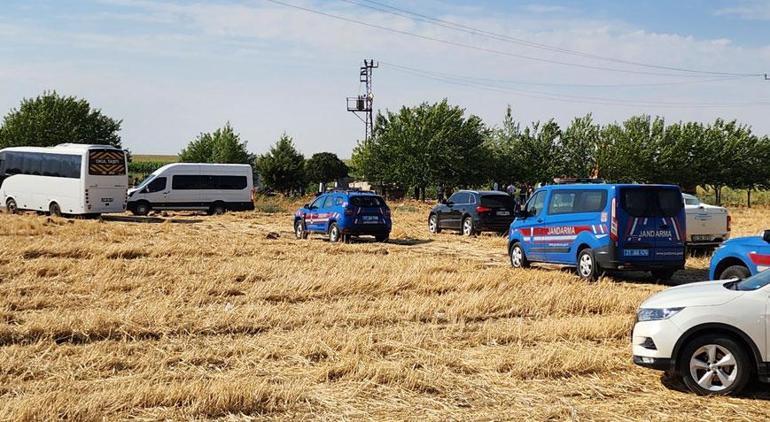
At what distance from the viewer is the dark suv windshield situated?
7.46 m

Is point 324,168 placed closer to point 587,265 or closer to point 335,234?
point 335,234

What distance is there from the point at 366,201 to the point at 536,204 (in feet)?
25.7

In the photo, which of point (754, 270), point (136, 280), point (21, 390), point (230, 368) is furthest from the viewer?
point (136, 280)

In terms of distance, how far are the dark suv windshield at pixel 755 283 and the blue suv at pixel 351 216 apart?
16553 mm

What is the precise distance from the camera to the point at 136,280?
1335 centimetres

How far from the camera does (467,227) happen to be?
26938 millimetres

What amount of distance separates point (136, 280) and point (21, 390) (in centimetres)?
670

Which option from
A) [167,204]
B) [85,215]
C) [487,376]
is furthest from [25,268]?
[167,204]

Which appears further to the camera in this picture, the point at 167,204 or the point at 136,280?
the point at 167,204

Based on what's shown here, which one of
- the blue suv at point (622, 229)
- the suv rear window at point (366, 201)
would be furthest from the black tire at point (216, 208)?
the blue suv at point (622, 229)

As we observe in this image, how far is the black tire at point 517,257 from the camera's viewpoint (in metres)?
17.6

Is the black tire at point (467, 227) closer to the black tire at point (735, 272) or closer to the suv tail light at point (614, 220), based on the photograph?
the suv tail light at point (614, 220)

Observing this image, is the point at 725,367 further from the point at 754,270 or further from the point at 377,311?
the point at 754,270

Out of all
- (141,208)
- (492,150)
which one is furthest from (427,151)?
(141,208)
